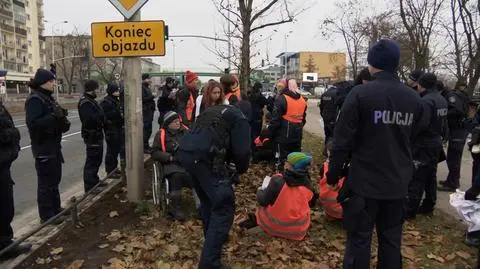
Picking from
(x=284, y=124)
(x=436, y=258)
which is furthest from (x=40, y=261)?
(x=284, y=124)

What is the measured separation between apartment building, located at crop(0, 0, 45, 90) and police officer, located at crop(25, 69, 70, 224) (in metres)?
75.6

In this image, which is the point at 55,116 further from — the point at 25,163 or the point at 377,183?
the point at 25,163

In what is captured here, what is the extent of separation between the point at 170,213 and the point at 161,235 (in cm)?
67

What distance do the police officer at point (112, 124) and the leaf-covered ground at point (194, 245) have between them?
2208 millimetres

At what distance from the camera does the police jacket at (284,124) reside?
742 centimetres

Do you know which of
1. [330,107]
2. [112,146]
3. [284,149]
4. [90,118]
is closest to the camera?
[90,118]

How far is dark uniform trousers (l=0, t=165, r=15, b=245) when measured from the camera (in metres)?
4.43

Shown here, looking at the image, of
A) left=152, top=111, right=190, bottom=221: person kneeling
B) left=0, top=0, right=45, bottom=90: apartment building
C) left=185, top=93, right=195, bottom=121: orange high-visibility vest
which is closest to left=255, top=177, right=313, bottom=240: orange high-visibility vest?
left=152, top=111, right=190, bottom=221: person kneeling

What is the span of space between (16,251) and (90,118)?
265 cm

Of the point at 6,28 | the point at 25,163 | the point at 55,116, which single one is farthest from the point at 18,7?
the point at 55,116

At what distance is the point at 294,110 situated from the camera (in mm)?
7453

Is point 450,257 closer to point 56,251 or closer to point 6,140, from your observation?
point 56,251

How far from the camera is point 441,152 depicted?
6.07m

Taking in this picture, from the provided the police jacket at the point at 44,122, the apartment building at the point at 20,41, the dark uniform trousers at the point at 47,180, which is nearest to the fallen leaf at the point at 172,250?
the dark uniform trousers at the point at 47,180
